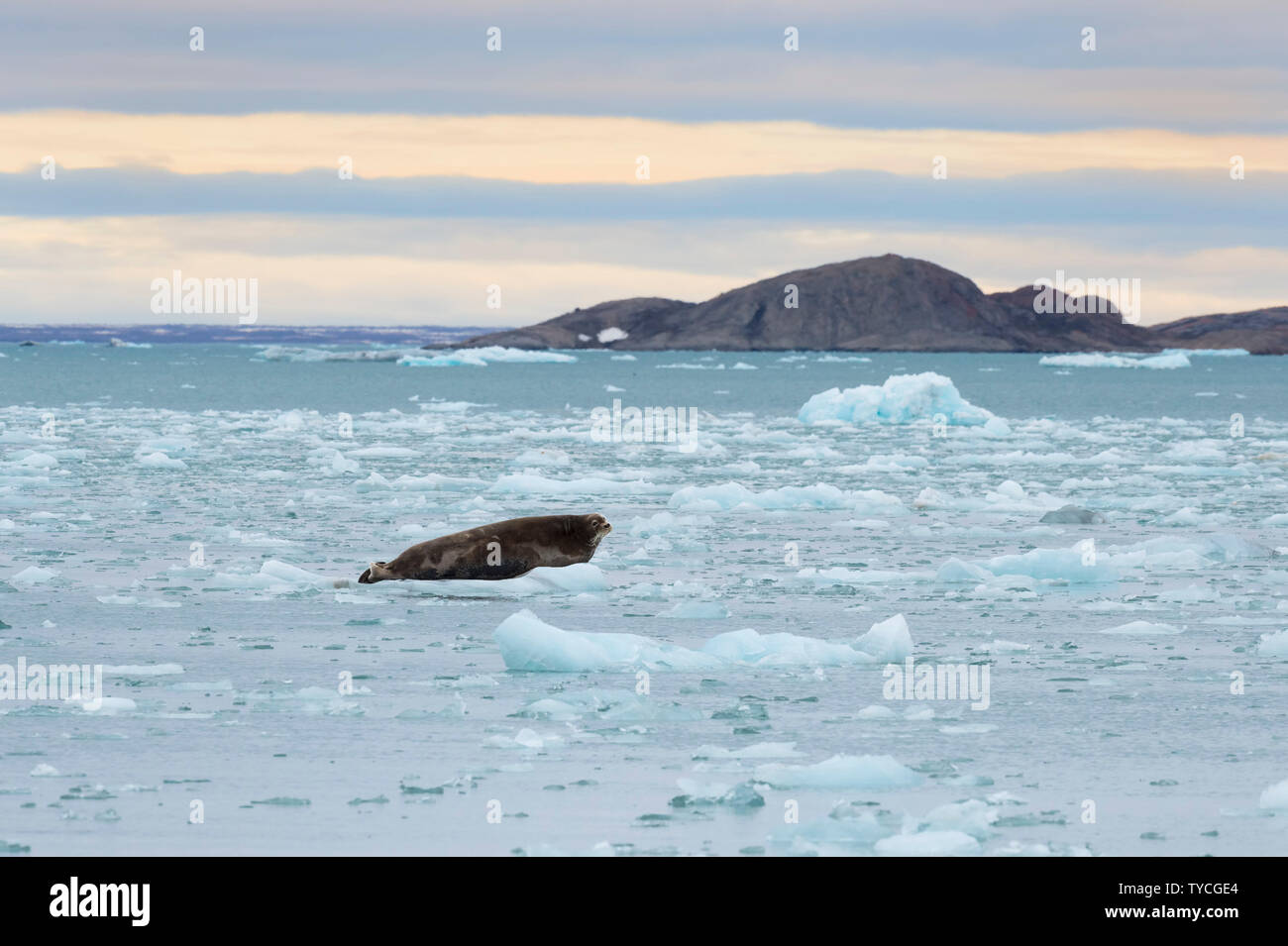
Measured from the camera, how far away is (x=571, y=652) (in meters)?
8.98

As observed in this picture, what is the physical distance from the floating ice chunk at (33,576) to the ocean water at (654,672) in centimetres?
4

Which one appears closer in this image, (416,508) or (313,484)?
(416,508)

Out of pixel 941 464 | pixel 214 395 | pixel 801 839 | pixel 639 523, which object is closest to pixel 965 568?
pixel 639 523

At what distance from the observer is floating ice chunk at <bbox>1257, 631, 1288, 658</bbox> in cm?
949

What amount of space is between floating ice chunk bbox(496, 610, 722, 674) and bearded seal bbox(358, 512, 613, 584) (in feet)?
10.2

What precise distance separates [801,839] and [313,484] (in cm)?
1564

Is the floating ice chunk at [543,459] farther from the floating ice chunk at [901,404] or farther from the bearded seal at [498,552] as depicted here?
the floating ice chunk at [901,404]

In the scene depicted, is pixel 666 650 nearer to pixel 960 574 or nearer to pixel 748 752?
pixel 748 752

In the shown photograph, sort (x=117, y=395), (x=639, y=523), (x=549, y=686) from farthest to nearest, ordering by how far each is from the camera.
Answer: (x=117, y=395) < (x=639, y=523) < (x=549, y=686)

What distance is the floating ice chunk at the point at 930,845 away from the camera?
578cm

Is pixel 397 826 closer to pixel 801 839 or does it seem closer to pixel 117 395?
pixel 801 839

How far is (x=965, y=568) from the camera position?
12.6 metres

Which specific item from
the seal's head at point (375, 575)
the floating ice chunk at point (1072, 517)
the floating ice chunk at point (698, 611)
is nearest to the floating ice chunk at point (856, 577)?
the floating ice chunk at point (698, 611)

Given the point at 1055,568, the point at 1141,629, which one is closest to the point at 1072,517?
the point at 1055,568
